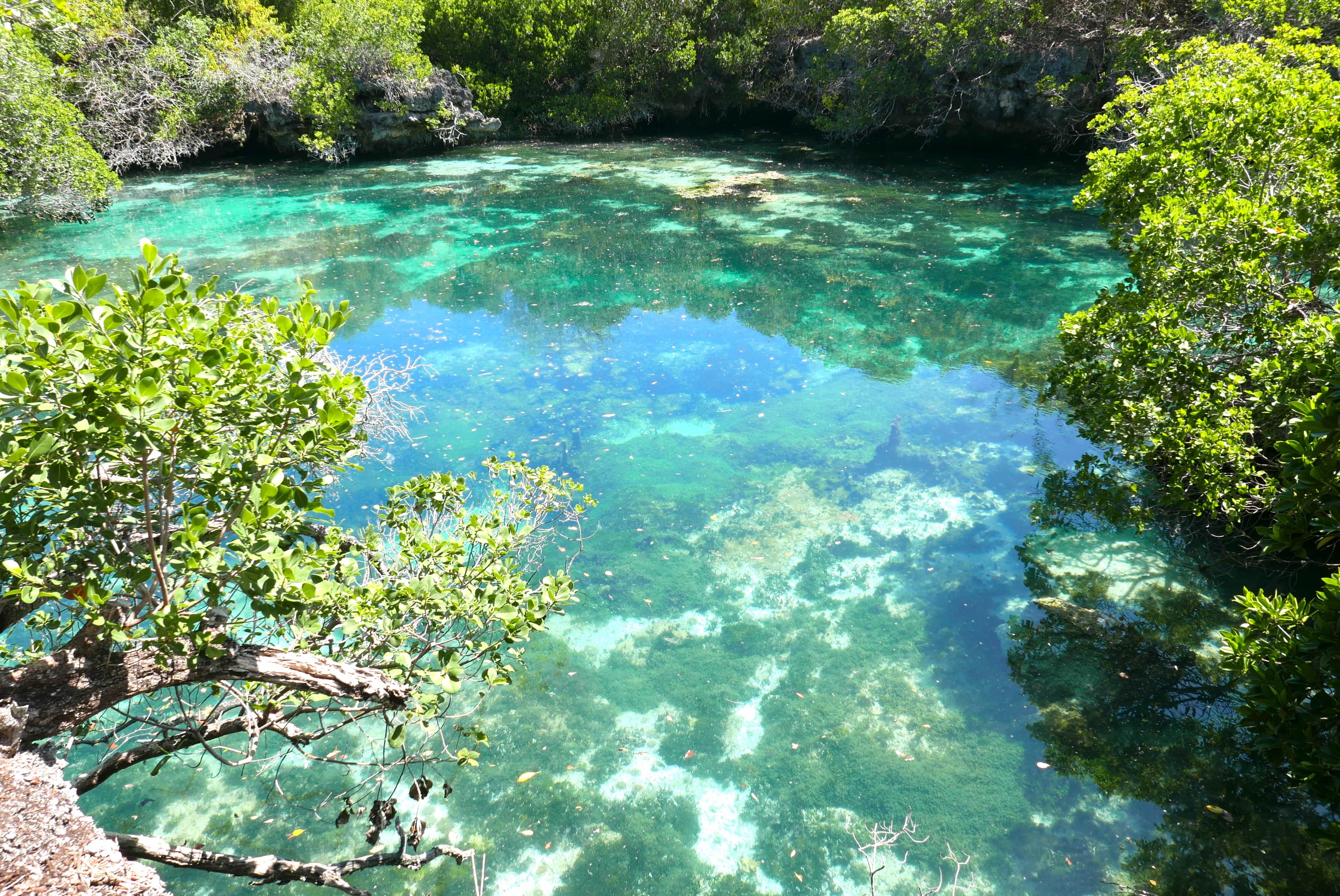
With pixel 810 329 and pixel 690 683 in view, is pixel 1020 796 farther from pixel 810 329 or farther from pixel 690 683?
pixel 810 329

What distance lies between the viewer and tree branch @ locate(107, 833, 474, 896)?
129 inches

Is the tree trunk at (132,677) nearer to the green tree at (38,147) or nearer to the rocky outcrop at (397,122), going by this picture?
the green tree at (38,147)

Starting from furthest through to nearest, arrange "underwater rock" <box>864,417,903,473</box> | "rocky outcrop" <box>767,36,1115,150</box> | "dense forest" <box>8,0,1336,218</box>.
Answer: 1. "rocky outcrop" <box>767,36,1115,150</box>
2. "dense forest" <box>8,0,1336,218</box>
3. "underwater rock" <box>864,417,903,473</box>

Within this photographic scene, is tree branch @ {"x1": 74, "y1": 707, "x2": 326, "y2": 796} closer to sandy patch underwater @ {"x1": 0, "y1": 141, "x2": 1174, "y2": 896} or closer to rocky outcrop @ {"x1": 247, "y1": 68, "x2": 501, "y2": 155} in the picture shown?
sandy patch underwater @ {"x1": 0, "y1": 141, "x2": 1174, "y2": 896}

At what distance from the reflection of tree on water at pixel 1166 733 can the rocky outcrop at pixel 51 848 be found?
5.51 metres

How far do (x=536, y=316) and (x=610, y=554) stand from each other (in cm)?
753

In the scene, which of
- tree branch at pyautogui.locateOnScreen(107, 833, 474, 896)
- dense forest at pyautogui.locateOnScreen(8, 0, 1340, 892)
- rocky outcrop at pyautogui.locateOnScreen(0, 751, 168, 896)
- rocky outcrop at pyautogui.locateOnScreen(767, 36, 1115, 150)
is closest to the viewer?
rocky outcrop at pyautogui.locateOnScreen(0, 751, 168, 896)

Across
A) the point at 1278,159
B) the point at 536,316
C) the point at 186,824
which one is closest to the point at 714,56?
the point at 536,316

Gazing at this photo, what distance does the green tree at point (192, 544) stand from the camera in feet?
8.41

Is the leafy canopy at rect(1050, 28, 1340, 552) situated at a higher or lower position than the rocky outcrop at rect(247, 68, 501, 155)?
lower

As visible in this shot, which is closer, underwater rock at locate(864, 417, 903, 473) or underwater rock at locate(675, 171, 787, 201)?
underwater rock at locate(864, 417, 903, 473)

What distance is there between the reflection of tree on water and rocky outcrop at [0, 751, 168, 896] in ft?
18.1

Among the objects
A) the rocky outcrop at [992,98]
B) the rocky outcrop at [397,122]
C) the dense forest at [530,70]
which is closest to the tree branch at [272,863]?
the dense forest at [530,70]

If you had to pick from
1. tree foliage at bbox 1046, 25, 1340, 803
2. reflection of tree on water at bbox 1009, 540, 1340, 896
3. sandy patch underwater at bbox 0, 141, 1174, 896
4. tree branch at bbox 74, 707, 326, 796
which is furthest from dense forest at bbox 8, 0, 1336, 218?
tree branch at bbox 74, 707, 326, 796
